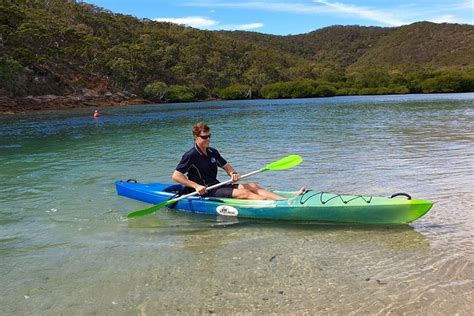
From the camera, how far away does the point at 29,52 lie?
64.5m

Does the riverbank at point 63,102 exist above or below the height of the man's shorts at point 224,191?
above

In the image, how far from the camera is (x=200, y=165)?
24.2 feet

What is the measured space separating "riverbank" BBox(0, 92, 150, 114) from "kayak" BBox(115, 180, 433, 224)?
51.4 meters

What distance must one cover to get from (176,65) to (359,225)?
10225cm

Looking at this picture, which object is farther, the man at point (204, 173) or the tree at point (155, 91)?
the tree at point (155, 91)

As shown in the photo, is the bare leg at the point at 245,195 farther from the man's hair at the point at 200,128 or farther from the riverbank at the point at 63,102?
the riverbank at the point at 63,102

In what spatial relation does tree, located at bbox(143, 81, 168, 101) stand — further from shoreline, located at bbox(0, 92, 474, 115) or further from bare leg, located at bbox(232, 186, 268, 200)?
bare leg, located at bbox(232, 186, 268, 200)

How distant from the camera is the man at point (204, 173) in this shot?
7.13 meters

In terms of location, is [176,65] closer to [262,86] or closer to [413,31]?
[262,86]

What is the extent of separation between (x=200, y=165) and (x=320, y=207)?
2036 mm

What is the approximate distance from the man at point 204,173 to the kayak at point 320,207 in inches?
7.3

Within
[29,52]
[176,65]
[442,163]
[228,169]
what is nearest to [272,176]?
[228,169]

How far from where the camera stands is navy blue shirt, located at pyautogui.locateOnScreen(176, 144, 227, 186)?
7.24 metres

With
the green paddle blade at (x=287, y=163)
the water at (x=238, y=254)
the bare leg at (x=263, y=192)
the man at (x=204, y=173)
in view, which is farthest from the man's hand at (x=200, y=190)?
the green paddle blade at (x=287, y=163)
